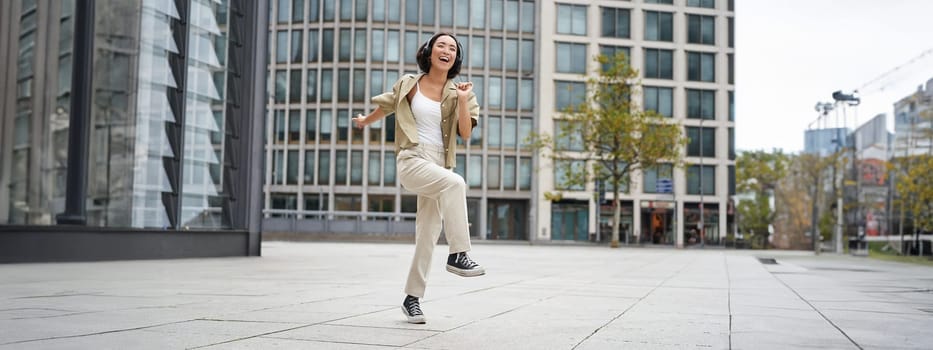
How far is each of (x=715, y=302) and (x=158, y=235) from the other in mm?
10917

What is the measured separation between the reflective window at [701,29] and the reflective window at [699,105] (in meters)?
3.83

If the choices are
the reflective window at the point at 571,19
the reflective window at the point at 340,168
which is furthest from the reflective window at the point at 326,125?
the reflective window at the point at 571,19

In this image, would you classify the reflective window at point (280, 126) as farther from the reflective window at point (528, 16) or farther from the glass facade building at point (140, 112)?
the glass facade building at point (140, 112)

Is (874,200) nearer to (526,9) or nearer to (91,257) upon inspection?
(526,9)

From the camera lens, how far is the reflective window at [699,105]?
67.9m

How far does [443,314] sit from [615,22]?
63.1 metres

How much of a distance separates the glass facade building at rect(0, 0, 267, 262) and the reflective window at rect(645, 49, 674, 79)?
52243mm

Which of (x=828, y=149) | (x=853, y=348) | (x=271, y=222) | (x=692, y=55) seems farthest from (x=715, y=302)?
(x=828, y=149)

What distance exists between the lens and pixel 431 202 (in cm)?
595

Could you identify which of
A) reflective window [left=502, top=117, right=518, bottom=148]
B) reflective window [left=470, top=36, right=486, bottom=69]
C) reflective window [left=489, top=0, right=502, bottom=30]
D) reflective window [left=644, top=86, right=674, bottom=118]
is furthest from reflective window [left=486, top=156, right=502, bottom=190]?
reflective window [left=644, top=86, right=674, bottom=118]

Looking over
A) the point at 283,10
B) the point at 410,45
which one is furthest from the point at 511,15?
the point at 283,10

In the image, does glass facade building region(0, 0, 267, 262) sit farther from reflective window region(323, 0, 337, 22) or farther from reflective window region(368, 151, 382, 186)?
reflective window region(323, 0, 337, 22)

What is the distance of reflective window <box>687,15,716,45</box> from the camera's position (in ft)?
224

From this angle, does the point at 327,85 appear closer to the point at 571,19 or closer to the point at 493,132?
the point at 493,132
